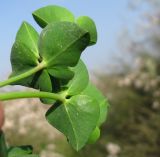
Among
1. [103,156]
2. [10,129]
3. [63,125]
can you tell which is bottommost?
[103,156]

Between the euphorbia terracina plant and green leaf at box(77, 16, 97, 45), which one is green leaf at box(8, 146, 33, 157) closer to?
the euphorbia terracina plant

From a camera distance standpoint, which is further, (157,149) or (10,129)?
(10,129)

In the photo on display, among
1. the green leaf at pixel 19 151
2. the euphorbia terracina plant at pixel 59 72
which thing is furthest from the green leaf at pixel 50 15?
the green leaf at pixel 19 151

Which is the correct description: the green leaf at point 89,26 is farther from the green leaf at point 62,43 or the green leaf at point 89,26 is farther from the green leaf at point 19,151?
the green leaf at point 19,151

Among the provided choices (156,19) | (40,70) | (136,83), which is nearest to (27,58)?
(40,70)

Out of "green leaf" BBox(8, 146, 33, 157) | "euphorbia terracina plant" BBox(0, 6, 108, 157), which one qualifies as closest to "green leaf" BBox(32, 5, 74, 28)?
"euphorbia terracina plant" BBox(0, 6, 108, 157)

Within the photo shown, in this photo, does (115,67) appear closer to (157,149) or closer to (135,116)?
(135,116)
